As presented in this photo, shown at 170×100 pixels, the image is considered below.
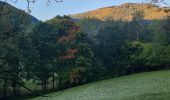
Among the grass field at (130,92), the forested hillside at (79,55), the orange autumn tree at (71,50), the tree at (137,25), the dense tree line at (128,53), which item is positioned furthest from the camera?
the tree at (137,25)

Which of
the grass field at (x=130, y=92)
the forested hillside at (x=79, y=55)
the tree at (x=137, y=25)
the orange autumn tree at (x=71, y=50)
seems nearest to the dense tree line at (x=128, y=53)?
the forested hillside at (x=79, y=55)

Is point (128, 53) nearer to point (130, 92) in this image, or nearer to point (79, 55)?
point (79, 55)

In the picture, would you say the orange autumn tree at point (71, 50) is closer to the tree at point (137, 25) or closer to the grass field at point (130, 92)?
the grass field at point (130, 92)

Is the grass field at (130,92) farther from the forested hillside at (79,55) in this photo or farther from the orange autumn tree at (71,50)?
the orange autumn tree at (71,50)

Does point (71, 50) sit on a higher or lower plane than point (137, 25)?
lower

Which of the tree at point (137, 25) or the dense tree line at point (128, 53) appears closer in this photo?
the dense tree line at point (128, 53)

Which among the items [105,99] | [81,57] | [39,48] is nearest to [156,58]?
[81,57]

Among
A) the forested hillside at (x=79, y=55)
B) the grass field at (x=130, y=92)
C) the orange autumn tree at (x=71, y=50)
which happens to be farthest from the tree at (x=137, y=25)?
the grass field at (x=130, y=92)

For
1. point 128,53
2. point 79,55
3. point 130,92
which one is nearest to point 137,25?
point 128,53

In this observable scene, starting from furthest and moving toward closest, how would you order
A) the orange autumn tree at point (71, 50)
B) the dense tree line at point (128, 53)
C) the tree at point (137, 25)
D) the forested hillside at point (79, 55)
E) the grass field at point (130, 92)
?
the tree at point (137, 25), the dense tree line at point (128, 53), the orange autumn tree at point (71, 50), the forested hillside at point (79, 55), the grass field at point (130, 92)

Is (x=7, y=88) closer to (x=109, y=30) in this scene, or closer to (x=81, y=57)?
(x=81, y=57)

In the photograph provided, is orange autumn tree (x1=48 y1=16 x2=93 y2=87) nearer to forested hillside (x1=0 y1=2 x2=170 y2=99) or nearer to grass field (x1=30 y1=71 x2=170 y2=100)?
forested hillside (x1=0 y1=2 x2=170 y2=99)

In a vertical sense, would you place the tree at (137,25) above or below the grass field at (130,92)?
above

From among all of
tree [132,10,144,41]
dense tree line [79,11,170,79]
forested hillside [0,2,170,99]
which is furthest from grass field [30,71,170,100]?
tree [132,10,144,41]
